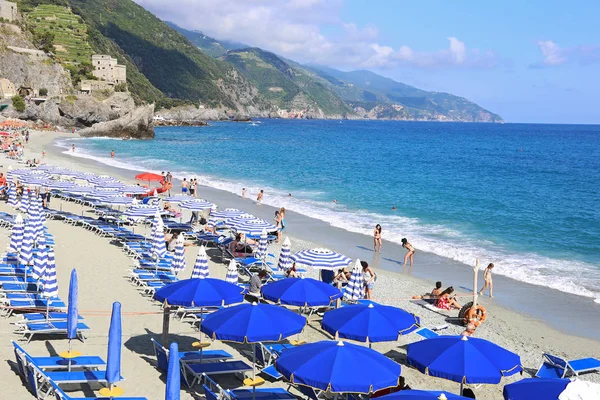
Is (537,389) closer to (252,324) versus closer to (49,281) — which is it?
(252,324)

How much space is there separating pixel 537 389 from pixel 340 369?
7.43 ft

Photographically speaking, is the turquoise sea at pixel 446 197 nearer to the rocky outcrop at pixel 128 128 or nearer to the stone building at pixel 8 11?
the rocky outcrop at pixel 128 128

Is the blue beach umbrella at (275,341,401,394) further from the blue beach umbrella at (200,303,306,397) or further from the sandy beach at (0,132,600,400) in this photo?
the sandy beach at (0,132,600,400)

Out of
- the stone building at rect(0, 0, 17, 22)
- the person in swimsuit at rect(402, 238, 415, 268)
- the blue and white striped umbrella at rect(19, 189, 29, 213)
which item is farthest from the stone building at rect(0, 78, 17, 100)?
the person in swimsuit at rect(402, 238, 415, 268)

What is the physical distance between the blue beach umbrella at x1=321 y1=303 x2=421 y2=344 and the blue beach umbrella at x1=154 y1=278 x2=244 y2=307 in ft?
6.06

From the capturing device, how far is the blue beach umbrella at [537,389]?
21.6 ft

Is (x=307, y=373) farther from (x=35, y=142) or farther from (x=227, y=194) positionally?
(x=35, y=142)

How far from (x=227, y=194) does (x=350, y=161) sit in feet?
113

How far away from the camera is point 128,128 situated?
8919 cm

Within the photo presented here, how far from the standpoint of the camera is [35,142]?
68.8 meters

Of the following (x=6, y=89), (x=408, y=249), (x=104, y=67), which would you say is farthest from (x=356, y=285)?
(x=104, y=67)

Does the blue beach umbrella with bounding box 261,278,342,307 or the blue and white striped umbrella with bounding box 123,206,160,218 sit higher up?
the blue beach umbrella with bounding box 261,278,342,307

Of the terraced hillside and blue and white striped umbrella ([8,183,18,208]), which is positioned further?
the terraced hillside

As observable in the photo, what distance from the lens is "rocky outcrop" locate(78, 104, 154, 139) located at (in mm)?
89125
